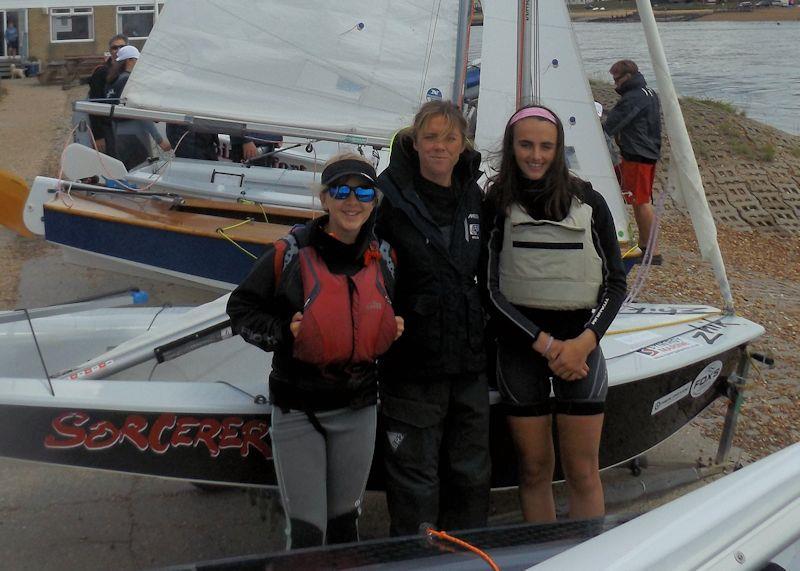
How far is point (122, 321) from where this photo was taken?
4.38 meters

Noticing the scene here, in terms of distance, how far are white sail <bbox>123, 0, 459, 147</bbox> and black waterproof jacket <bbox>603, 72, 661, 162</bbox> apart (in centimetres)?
284

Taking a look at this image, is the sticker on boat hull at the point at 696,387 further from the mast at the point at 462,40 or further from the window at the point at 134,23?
the window at the point at 134,23

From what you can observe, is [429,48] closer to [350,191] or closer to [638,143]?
[638,143]

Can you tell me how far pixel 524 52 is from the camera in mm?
5121

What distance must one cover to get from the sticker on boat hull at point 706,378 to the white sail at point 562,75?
1.45m

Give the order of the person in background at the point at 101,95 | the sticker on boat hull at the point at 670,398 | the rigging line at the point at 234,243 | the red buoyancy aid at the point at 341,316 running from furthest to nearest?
the person in background at the point at 101,95 → the rigging line at the point at 234,243 → the sticker on boat hull at the point at 670,398 → the red buoyancy aid at the point at 341,316

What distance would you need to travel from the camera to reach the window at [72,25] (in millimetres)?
24781

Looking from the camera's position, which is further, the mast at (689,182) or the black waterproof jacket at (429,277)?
the mast at (689,182)

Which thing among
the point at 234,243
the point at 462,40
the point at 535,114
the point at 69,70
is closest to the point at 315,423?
the point at 535,114

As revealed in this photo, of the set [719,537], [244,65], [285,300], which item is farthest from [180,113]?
[719,537]

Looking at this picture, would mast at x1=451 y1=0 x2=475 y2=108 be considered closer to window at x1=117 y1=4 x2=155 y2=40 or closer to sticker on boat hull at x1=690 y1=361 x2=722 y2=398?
sticker on boat hull at x1=690 y1=361 x2=722 y2=398

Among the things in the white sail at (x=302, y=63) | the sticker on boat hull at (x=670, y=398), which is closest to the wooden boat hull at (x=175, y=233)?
the white sail at (x=302, y=63)

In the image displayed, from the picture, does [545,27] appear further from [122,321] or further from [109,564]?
[109,564]

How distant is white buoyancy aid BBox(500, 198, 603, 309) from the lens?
286cm
